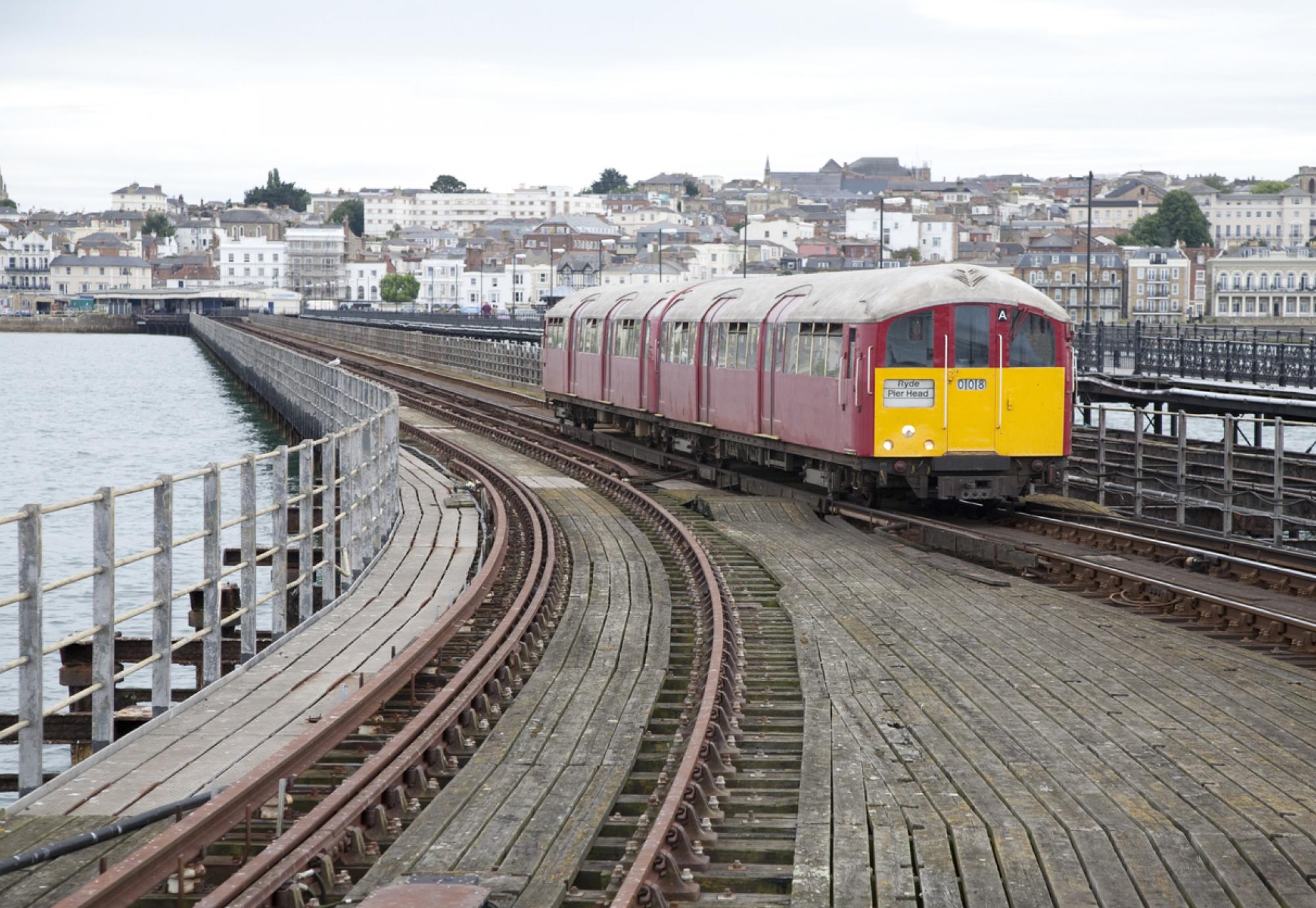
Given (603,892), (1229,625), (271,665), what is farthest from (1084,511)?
(603,892)

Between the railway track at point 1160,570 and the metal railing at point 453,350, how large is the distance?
31.1 metres

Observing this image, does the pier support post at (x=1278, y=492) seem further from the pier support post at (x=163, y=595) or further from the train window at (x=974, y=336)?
the pier support post at (x=163, y=595)

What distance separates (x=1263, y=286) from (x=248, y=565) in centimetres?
15142

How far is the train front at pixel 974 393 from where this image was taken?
19.3 m

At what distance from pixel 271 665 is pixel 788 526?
10.0 m

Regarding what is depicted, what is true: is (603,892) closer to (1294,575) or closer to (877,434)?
(1294,575)

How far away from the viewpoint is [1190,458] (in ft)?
83.4

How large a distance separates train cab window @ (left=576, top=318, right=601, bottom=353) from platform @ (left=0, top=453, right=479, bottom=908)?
1728cm

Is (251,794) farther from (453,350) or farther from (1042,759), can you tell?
(453,350)

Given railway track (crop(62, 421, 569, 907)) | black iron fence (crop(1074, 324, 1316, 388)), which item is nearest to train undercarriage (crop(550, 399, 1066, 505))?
railway track (crop(62, 421, 569, 907))

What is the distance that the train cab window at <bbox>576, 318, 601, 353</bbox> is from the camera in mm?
32812

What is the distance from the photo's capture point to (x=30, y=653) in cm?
786

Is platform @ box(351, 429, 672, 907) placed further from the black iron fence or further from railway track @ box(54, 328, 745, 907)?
the black iron fence

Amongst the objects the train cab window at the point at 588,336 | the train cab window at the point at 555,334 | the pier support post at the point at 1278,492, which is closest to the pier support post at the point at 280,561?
the pier support post at the point at 1278,492
